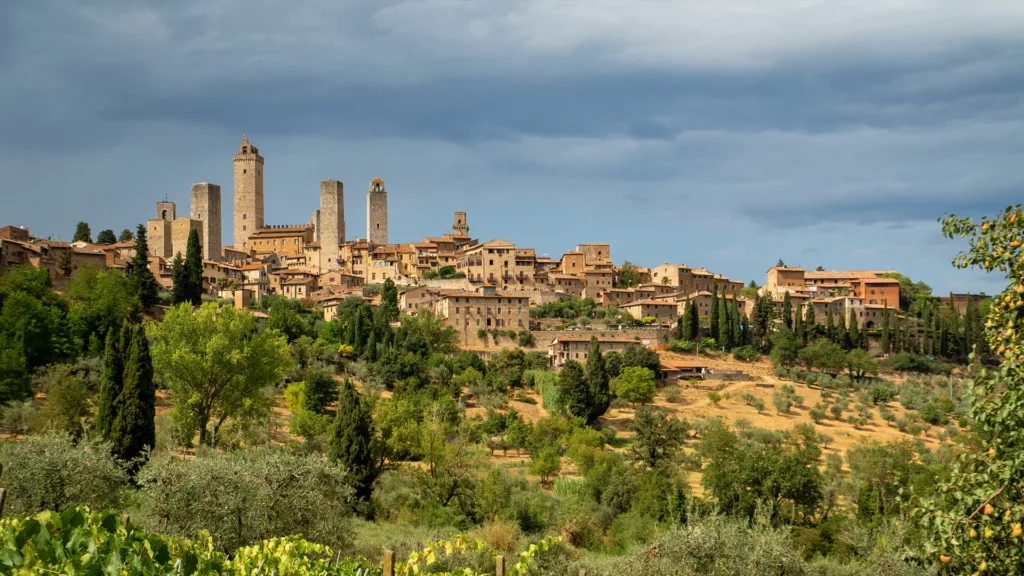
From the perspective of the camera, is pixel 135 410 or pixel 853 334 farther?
pixel 853 334

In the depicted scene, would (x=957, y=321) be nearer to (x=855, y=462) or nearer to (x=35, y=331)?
(x=855, y=462)

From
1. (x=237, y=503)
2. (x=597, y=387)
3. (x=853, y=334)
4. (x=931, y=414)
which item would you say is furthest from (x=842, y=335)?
(x=237, y=503)

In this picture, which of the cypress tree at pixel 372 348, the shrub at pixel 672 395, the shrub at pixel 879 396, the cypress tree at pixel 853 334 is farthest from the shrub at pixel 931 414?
the cypress tree at pixel 372 348

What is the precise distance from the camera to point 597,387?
170 feet

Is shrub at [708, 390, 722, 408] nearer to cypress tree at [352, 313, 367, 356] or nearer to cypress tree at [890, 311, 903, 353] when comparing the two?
cypress tree at [352, 313, 367, 356]

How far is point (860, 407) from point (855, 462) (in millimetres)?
22315

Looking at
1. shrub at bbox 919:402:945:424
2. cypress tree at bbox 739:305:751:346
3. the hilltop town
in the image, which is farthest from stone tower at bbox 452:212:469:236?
shrub at bbox 919:402:945:424

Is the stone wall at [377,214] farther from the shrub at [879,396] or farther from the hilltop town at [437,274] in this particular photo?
the shrub at [879,396]

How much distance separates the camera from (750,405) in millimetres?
59000

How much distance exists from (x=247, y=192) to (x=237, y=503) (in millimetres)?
94045

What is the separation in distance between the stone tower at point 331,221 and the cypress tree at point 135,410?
6861cm

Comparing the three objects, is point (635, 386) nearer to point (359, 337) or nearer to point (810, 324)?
point (359, 337)

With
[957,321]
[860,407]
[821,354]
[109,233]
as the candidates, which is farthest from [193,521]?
[109,233]

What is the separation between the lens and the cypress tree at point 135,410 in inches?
1054
